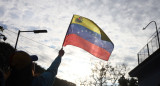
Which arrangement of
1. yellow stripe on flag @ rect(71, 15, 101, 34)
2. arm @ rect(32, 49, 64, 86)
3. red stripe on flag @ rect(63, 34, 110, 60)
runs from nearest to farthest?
arm @ rect(32, 49, 64, 86), red stripe on flag @ rect(63, 34, 110, 60), yellow stripe on flag @ rect(71, 15, 101, 34)

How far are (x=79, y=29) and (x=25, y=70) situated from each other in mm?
4992

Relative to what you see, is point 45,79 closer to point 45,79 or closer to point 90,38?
point 45,79

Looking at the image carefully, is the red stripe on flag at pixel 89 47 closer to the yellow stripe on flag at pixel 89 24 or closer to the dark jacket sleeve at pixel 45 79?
the yellow stripe on flag at pixel 89 24

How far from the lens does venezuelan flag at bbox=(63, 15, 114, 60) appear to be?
6344mm

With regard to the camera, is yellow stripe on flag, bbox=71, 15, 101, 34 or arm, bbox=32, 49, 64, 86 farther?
yellow stripe on flag, bbox=71, 15, 101, 34

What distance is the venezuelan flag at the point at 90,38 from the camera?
6344mm

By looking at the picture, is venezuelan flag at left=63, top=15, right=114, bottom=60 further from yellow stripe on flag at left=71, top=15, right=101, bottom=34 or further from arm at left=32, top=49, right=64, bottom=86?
arm at left=32, top=49, right=64, bottom=86

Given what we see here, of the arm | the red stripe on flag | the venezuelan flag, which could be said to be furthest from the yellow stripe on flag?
the arm

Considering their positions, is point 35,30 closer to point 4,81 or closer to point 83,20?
point 83,20

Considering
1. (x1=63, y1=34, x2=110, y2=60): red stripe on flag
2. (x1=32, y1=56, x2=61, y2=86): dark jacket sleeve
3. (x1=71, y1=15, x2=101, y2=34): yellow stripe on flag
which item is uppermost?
(x1=71, y1=15, x2=101, y2=34): yellow stripe on flag

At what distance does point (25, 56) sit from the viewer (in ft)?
5.30

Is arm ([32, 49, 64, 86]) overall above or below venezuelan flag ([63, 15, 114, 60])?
below

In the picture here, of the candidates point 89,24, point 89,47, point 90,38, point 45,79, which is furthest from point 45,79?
point 89,24

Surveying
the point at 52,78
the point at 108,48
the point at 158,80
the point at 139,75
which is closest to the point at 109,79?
the point at 139,75
